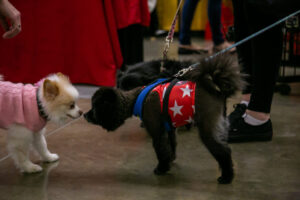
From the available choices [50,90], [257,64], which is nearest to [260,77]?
[257,64]

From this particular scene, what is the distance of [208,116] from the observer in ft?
5.07

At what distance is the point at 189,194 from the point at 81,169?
615 millimetres

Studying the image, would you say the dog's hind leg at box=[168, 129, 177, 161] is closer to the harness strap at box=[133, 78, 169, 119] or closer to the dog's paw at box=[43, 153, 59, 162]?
the harness strap at box=[133, 78, 169, 119]

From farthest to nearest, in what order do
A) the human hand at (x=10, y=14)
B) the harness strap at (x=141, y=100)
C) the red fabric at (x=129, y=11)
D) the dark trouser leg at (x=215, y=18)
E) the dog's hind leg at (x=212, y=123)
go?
the dark trouser leg at (x=215, y=18) → the red fabric at (x=129, y=11) → the human hand at (x=10, y=14) → the harness strap at (x=141, y=100) → the dog's hind leg at (x=212, y=123)

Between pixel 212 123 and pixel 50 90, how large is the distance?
0.79m

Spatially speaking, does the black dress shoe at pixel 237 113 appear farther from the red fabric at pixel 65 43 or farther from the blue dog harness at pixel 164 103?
the red fabric at pixel 65 43

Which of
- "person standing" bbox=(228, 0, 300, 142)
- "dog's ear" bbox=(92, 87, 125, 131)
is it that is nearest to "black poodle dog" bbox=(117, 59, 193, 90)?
"person standing" bbox=(228, 0, 300, 142)

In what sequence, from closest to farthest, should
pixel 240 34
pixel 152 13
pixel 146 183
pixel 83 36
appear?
pixel 146 183
pixel 240 34
pixel 83 36
pixel 152 13

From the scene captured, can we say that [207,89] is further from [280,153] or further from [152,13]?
[152,13]

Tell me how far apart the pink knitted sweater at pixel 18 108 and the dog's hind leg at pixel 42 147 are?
0.50ft

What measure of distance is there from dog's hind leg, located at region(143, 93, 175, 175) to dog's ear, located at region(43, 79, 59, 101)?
45 cm

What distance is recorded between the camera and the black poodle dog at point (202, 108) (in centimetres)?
155

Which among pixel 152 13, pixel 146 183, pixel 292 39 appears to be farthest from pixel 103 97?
pixel 152 13

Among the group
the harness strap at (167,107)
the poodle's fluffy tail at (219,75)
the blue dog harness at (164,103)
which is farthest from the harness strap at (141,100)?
the poodle's fluffy tail at (219,75)
